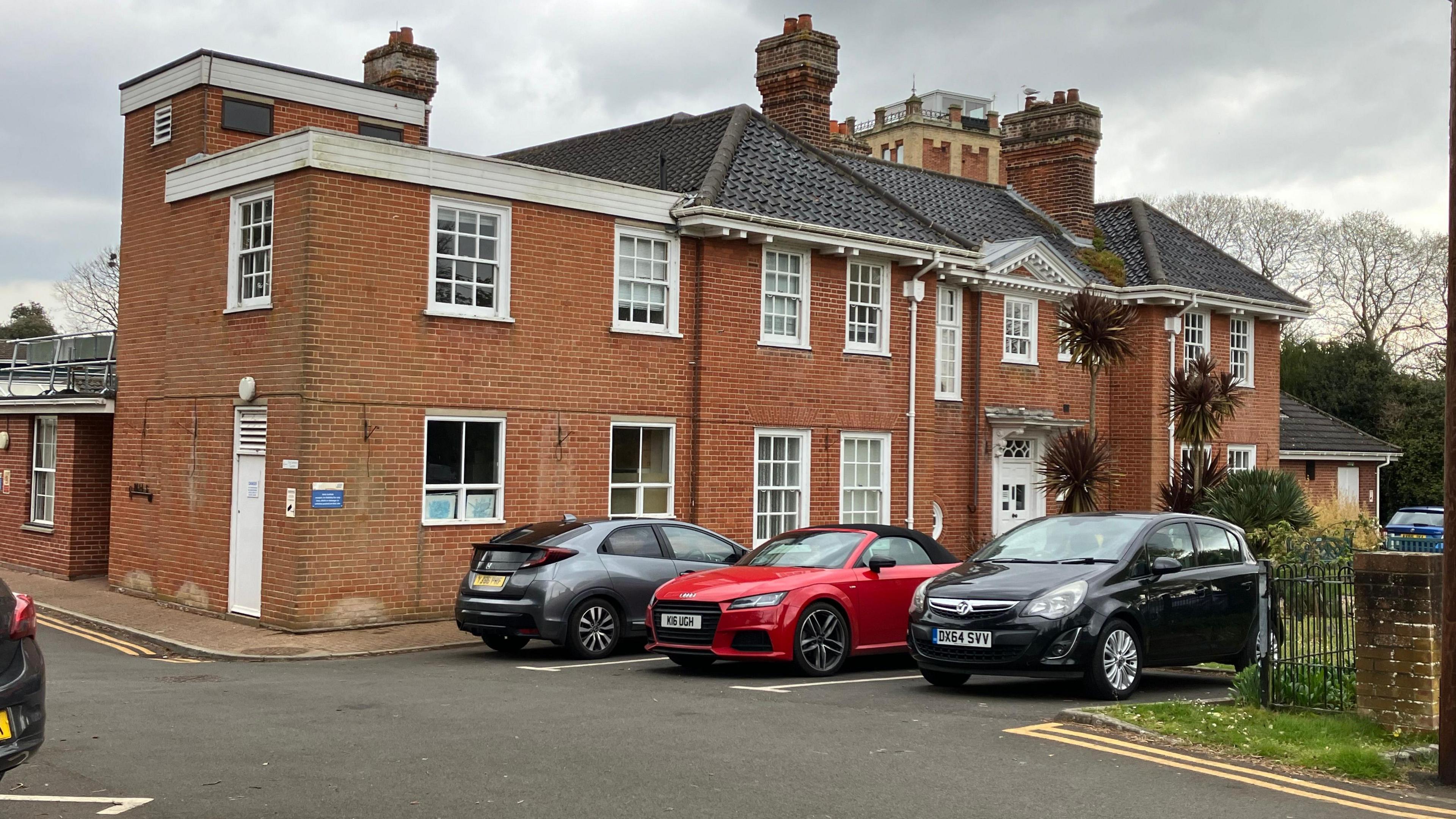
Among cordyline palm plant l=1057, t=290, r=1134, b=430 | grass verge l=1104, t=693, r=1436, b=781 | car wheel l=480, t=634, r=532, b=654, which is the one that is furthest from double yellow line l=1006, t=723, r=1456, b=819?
cordyline palm plant l=1057, t=290, r=1134, b=430

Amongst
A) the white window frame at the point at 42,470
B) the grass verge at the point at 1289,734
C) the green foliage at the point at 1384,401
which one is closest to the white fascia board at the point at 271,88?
the white window frame at the point at 42,470

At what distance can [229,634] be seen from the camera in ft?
52.7

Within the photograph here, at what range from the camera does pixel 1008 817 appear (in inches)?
271

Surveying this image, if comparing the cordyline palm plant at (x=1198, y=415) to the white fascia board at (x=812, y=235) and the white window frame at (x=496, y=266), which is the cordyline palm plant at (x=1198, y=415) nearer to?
the white fascia board at (x=812, y=235)

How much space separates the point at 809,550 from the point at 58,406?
46.3ft

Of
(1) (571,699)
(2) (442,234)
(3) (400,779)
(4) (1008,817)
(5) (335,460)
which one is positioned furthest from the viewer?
(2) (442,234)

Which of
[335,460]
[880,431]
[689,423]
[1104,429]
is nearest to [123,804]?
[335,460]

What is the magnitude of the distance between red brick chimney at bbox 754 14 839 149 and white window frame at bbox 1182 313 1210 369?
8.42m

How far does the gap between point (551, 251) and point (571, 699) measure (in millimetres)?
8736

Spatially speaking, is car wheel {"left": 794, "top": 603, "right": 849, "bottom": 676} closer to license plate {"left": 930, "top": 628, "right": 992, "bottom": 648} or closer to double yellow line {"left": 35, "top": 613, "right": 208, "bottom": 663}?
license plate {"left": 930, "top": 628, "right": 992, "bottom": 648}

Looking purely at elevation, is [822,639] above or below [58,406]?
below

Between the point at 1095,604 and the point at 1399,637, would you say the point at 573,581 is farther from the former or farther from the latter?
the point at 1399,637

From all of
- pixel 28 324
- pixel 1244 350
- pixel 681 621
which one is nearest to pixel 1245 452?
pixel 1244 350

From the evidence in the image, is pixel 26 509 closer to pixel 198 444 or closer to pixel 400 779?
pixel 198 444
